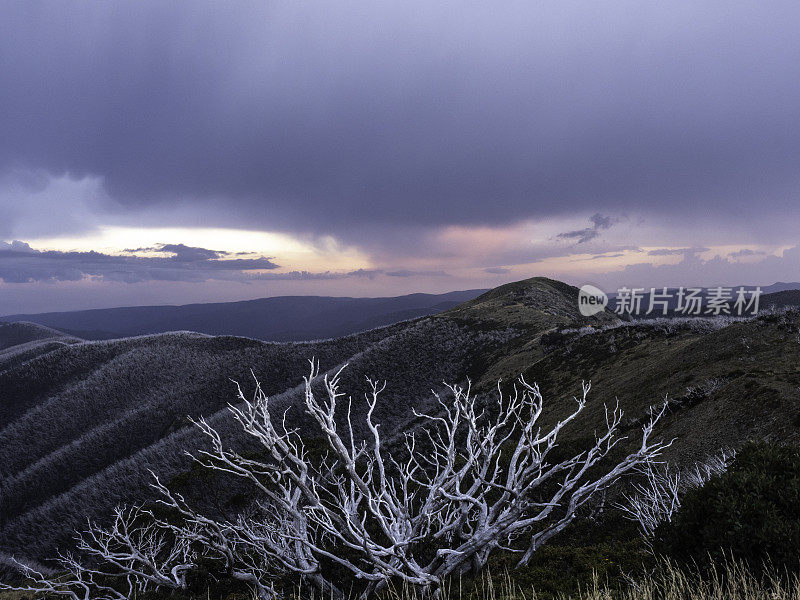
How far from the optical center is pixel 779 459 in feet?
19.0

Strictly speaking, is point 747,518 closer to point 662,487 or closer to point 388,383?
point 662,487

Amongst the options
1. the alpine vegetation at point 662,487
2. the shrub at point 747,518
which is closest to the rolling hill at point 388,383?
the alpine vegetation at point 662,487

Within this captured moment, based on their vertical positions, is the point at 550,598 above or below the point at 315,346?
above

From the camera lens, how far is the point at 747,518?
17.0 ft

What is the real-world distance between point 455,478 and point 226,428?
4095cm

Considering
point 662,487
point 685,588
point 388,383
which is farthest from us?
point 388,383

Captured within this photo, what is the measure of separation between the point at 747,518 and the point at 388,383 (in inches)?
1558

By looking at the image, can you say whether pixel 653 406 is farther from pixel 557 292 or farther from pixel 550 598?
pixel 557 292

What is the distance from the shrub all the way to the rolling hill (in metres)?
4.99

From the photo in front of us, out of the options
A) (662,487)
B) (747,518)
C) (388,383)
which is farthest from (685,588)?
(388,383)

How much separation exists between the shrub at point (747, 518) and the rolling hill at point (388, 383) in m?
4.99

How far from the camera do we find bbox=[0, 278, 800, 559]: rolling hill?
1396 cm

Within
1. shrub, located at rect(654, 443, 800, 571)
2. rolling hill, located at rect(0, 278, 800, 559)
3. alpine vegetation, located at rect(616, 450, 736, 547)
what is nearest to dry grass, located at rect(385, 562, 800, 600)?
shrub, located at rect(654, 443, 800, 571)

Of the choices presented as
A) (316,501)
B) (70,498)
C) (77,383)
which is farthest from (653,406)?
(77,383)
